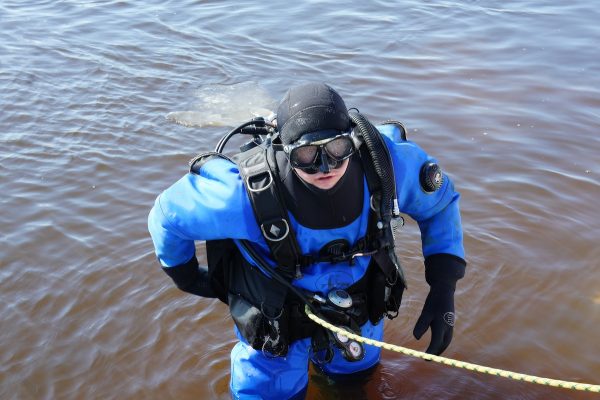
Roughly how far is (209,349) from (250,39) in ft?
20.6

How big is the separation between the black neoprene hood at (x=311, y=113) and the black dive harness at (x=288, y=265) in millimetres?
133

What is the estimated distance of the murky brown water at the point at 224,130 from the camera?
383 centimetres

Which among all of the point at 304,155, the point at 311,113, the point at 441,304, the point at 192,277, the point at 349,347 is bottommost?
the point at 349,347

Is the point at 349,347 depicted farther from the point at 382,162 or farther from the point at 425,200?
the point at 382,162

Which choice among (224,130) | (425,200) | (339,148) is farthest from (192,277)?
(224,130)

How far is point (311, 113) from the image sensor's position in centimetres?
252

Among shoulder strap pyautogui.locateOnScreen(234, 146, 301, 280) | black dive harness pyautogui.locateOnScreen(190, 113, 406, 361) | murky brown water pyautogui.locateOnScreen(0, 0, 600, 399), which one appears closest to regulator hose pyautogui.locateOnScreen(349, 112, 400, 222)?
black dive harness pyautogui.locateOnScreen(190, 113, 406, 361)

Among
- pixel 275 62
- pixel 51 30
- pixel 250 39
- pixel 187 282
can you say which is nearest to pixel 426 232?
pixel 187 282

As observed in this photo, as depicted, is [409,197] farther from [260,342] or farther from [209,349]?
[209,349]

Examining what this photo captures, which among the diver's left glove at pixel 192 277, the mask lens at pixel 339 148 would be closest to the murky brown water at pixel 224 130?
the diver's left glove at pixel 192 277

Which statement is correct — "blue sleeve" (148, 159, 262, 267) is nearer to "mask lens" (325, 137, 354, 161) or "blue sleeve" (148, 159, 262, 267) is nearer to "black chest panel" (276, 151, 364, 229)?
"black chest panel" (276, 151, 364, 229)

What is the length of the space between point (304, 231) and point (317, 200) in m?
0.15

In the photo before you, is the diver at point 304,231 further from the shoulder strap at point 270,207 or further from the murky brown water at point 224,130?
the murky brown water at point 224,130

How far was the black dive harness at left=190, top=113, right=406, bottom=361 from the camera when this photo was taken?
8.54ft
